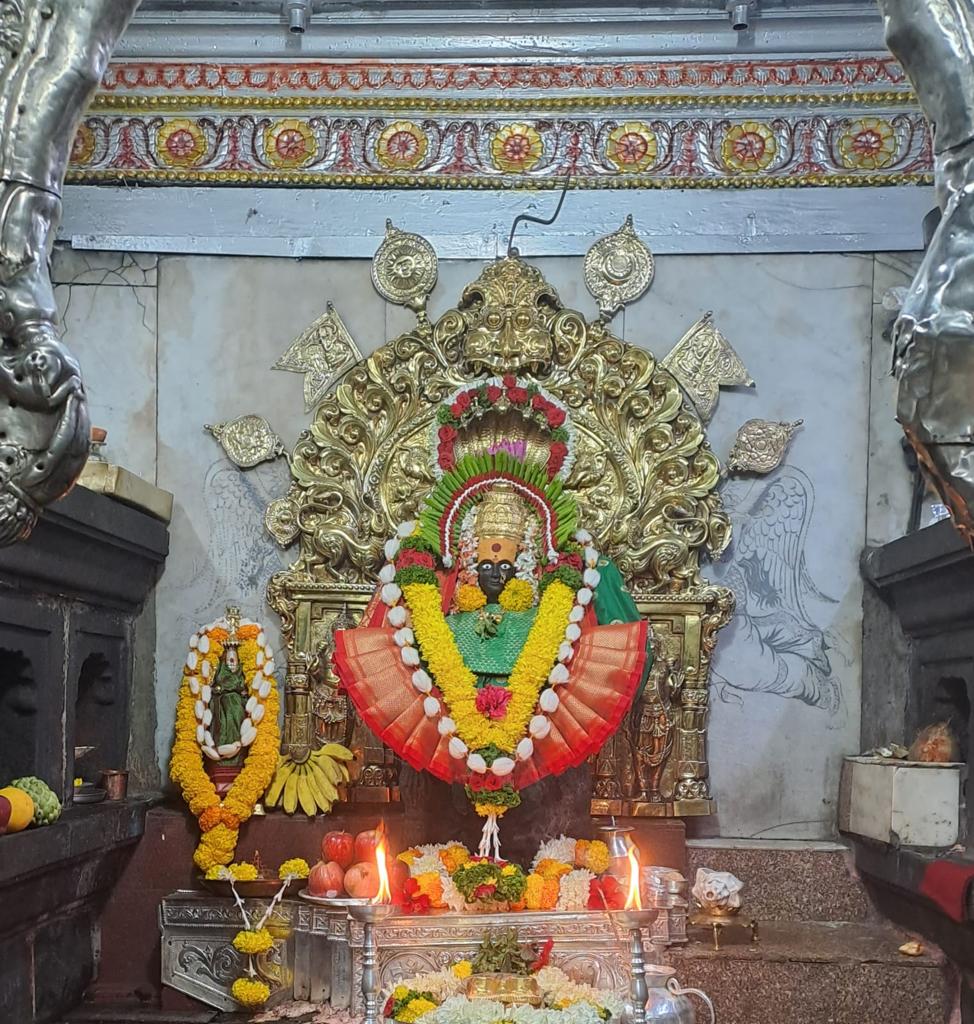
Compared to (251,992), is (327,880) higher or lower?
higher

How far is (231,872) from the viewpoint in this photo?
236 inches

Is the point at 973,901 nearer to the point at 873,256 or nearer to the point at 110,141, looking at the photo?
the point at 873,256

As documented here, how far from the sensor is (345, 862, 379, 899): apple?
18.7 ft

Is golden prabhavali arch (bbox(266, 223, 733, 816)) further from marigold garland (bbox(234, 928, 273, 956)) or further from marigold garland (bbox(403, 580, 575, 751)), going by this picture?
marigold garland (bbox(234, 928, 273, 956))

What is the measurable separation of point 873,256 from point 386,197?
8.00 ft

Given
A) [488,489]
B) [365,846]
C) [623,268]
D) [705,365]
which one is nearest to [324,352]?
[488,489]

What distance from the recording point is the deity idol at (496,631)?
228 inches

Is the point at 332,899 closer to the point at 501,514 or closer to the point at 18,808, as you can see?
the point at 18,808

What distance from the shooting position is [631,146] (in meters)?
7.01

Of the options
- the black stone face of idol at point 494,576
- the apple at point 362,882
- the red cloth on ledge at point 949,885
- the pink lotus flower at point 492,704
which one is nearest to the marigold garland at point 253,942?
the apple at point 362,882

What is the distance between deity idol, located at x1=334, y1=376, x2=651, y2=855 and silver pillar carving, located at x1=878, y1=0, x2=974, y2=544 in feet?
14.5

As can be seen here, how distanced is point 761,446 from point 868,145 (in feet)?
5.14

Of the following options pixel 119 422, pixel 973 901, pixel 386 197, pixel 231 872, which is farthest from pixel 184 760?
pixel 973 901

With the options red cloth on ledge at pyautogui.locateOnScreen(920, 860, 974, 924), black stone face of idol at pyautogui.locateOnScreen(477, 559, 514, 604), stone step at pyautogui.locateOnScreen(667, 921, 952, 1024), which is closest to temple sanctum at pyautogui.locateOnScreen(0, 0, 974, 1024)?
black stone face of idol at pyautogui.locateOnScreen(477, 559, 514, 604)
